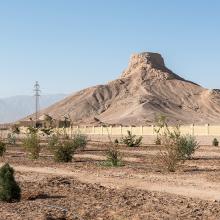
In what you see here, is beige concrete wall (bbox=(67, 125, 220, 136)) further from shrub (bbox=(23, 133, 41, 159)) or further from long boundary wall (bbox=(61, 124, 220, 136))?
shrub (bbox=(23, 133, 41, 159))

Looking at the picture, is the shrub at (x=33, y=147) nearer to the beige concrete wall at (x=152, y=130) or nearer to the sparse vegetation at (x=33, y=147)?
the sparse vegetation at (x=33, y=147)

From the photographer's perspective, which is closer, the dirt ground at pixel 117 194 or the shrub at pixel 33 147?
the dirt ground at pixel 117 194

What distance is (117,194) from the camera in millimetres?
16156

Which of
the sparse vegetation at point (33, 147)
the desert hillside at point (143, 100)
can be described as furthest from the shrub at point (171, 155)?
the desert hillside at point (143, 100)

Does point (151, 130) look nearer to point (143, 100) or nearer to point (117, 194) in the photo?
point (117, 194)

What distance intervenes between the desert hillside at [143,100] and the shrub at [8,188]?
4604 inches

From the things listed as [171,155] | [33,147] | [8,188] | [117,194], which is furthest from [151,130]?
[8,188]

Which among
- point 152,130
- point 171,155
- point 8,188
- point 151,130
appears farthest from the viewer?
point 151,130

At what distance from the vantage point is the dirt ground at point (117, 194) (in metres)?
13.2

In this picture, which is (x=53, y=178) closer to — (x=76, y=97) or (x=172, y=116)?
(x=172, y=116)

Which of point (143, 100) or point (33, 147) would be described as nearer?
point (33, 147)

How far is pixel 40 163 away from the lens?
27922 millimetres

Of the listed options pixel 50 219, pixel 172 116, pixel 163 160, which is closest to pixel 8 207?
pixel 50 219

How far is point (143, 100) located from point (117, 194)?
135314mm
